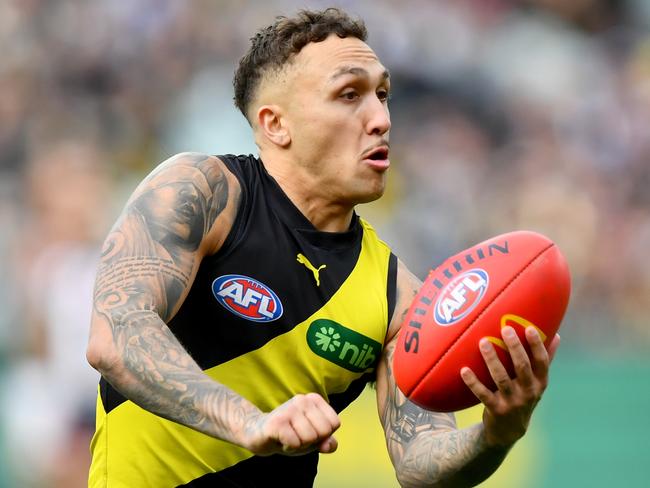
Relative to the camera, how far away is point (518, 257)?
3639mm

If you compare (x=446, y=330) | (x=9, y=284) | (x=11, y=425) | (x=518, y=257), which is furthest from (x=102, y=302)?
(x=9, y=284)

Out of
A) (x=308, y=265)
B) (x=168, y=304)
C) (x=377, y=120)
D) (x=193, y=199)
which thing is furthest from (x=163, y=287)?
(x=377, y=120)

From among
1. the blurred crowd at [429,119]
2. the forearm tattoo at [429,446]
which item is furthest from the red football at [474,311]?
the blurred crowd at [429,119]

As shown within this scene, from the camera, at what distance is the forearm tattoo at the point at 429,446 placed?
3.99 metres

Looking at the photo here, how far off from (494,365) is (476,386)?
0.10 m

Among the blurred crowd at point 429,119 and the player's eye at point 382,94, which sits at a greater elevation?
the player's eye at point 382,94

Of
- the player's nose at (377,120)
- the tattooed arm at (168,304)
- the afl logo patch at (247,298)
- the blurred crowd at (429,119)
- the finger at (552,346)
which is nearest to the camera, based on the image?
the tattooed arm at (168,304)

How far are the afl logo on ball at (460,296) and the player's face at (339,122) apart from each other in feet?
2.29

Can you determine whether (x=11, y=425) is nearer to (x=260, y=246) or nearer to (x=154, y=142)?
(x=154, y=142)

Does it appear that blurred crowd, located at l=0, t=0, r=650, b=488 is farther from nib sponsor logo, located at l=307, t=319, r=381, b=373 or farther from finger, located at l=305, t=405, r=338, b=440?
finger, located at l=305, t=405, r=338, b=440

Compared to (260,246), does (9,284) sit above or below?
below

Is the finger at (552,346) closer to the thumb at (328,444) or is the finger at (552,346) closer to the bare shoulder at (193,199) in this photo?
the thumb at (328,444)

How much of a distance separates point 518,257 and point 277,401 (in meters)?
0.98

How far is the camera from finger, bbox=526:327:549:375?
343cm
